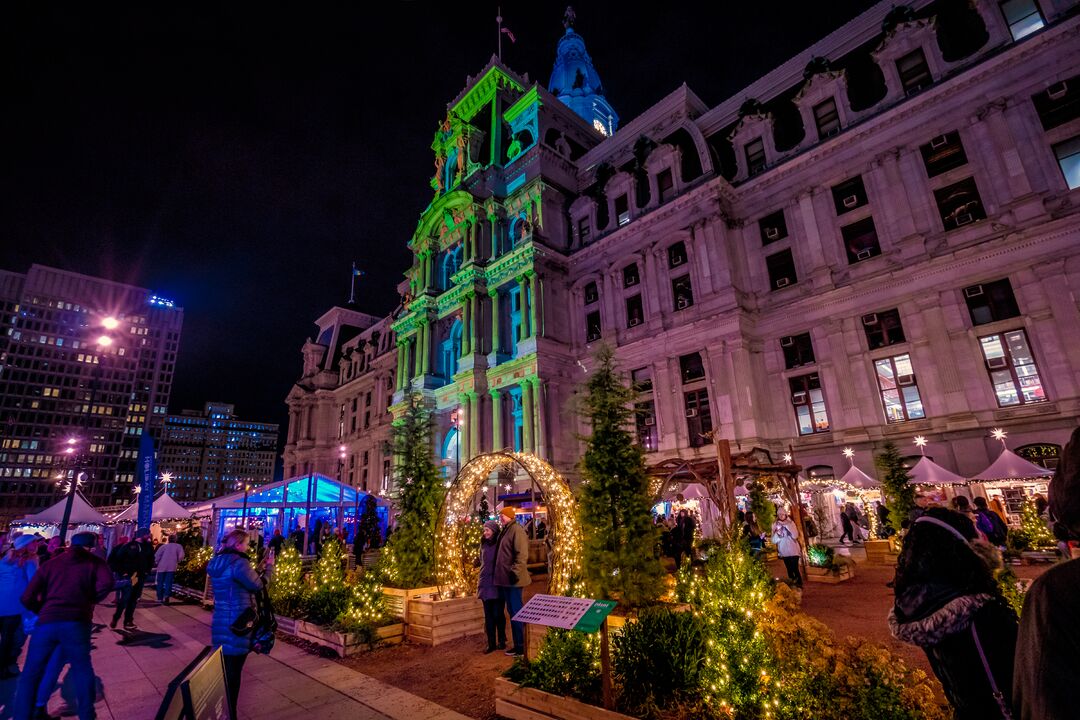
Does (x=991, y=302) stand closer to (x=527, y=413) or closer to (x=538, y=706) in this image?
(x=527, y=413)

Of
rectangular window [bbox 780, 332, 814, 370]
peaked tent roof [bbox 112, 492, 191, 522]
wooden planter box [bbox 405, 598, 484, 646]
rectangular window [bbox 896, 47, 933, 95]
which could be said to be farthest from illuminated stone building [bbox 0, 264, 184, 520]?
rectangular window [bbox 896, 47, 933, 95]

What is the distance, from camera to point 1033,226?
20234 mm

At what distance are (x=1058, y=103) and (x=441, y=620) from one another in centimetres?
3035

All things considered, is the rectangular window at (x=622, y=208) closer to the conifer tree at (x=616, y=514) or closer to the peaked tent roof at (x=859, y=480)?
the peaked tent roof at (x=859, y=480)

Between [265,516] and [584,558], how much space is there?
93.3 ft

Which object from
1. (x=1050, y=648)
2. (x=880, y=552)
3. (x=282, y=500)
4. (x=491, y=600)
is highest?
(x=282, y=500)

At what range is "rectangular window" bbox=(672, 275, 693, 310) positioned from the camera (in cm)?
3075

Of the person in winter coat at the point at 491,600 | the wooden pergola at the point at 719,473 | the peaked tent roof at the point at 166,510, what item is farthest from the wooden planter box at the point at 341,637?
the peaked tent roof at the point at 166,510

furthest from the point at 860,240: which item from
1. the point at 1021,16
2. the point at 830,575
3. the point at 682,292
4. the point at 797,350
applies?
the point at 830,575

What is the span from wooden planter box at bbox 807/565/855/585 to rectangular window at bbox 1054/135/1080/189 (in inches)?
728

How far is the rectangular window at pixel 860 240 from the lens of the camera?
82.8 feet

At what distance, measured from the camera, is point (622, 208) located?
3644 centimetres

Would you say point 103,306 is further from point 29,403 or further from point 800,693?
point 800,693

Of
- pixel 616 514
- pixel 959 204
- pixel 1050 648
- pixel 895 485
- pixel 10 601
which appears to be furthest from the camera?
pixel 959 204
